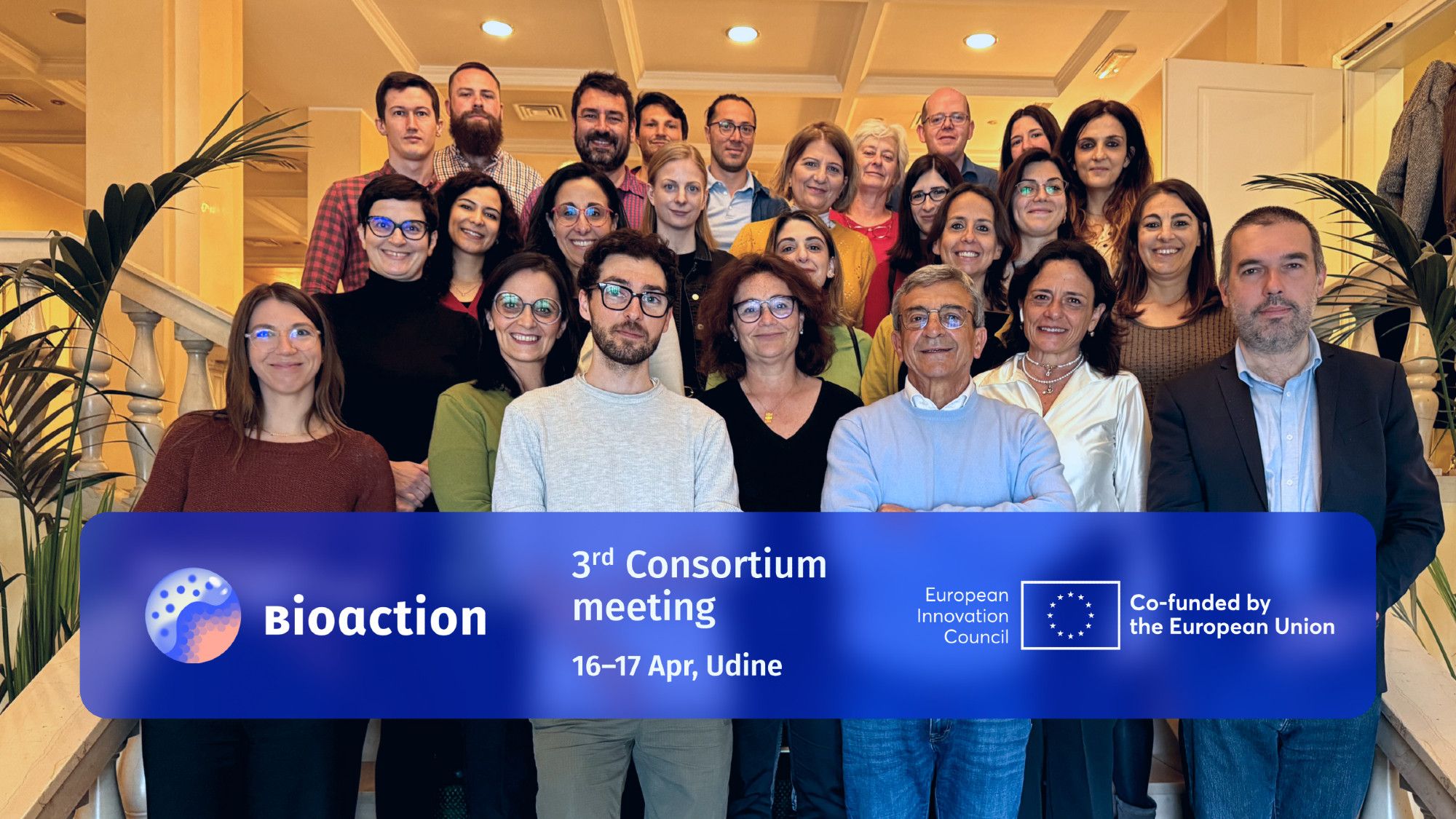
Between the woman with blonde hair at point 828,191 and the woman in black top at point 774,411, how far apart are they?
55 cm

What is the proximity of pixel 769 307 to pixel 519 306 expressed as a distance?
62 cm

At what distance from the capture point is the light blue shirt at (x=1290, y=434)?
2.25 meters

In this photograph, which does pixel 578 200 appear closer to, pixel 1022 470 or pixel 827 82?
pixel 1022 470

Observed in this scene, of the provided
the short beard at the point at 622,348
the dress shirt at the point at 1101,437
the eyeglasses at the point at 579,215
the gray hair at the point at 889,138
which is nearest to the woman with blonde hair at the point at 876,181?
the gray hair at the point at 889,138

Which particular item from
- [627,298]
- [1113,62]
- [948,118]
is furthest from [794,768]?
[1113,62]

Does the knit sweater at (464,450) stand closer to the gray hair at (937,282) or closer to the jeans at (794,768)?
the jeans at (794,768)

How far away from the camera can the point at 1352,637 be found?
6.35ft

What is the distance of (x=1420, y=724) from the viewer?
2.21 m

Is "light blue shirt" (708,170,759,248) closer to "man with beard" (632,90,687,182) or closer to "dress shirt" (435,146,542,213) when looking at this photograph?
"man with beard" (632,90,687,182)

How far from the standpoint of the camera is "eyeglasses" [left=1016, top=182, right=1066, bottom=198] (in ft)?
10.6

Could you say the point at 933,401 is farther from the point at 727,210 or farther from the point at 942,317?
the point at 727,210

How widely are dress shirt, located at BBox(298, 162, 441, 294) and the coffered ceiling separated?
3338mm

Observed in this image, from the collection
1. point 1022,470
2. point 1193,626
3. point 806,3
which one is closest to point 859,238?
point 1022,470

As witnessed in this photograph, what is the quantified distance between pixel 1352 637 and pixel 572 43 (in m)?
6.32
